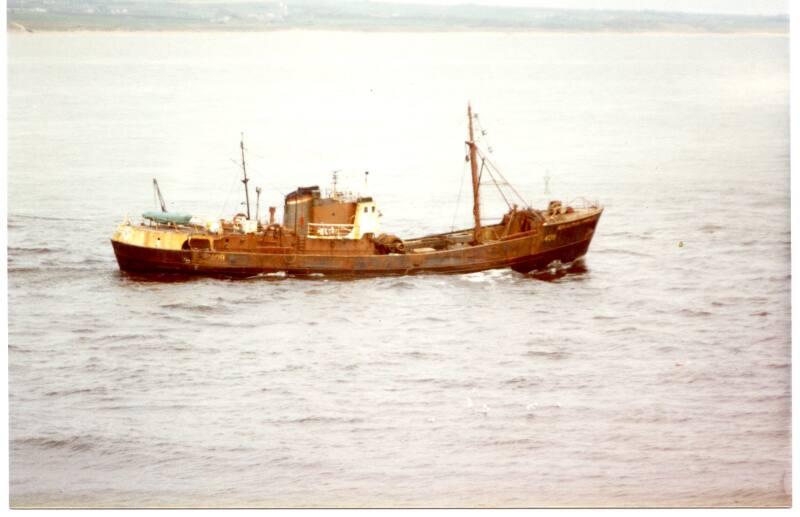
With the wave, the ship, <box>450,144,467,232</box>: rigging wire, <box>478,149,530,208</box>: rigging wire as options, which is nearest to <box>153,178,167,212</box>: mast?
the ship

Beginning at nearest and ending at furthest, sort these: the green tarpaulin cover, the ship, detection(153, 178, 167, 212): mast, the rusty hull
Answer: detection(153, 178, 167, 212): mast
the green tarpaulin cover
the ship
the rusty hull

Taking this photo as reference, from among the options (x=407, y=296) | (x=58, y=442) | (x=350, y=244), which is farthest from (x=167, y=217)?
(x=58, y=442)

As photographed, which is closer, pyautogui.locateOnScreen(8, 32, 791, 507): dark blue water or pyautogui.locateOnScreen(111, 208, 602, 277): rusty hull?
pyautogui.locateOnScreen(8, 32, 791, 507): dark blue water

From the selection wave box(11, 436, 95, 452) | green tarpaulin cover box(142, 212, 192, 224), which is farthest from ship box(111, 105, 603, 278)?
wave box(11, 436, 95, 452)

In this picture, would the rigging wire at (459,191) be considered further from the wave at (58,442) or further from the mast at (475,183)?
the wave at (58,442)

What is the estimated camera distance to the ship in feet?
58.9

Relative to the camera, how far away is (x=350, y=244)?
61.0 feet

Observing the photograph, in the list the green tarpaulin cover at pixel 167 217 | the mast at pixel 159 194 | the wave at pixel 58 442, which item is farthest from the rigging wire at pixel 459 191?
the wave at pixel 58 442

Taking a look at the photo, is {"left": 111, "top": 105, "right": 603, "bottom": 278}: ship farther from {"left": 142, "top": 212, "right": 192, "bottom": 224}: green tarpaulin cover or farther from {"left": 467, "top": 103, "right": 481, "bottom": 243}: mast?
{"left": 142, "top": 212, "right": 192, "bottom": 224}: green tarpaulin cover

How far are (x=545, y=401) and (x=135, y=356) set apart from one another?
4653mm

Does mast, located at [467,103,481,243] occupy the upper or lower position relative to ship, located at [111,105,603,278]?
upper

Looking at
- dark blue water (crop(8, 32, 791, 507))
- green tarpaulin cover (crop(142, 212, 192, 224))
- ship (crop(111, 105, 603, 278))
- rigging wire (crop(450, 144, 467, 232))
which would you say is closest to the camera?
dark blue water (crop(8, 32, 791, 507))

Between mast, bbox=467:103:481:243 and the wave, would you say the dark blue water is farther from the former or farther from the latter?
mast, bbox=467:103:481:243

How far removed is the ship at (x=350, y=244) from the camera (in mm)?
17953
